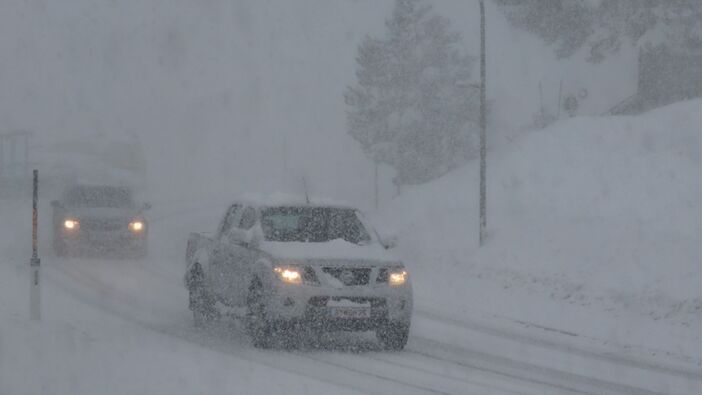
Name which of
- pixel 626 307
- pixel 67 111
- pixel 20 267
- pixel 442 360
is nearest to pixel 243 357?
pixel 442 360

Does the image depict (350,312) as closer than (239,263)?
Yes

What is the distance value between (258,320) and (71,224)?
14.2 metres

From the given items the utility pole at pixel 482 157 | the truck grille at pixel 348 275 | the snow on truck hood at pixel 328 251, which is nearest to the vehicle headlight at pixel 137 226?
the utility pole at pixel 482 157

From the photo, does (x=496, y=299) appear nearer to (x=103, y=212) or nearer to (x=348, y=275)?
(x=348, y=275)

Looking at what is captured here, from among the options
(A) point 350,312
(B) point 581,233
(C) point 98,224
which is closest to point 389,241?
(A) point 350,312

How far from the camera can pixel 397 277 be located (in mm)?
13141

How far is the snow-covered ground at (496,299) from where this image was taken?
35.0 ft

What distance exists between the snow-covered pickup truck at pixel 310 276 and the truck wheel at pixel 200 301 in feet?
1.03

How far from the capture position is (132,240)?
2644 centimetres

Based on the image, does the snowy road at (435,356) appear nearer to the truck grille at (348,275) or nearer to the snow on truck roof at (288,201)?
the truck grille at (348,275)

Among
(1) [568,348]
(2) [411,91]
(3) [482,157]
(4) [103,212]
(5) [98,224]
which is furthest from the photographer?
(2) [411,91]

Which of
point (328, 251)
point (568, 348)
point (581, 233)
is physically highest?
point (328, 251)

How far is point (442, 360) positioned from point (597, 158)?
61.7 feet

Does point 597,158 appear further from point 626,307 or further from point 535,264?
point 626,307
